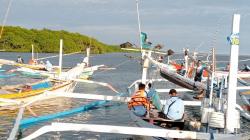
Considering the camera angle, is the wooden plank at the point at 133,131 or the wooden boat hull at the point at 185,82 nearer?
the wooden plank at the point at 133,131

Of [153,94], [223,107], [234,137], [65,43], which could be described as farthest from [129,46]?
[65,43]

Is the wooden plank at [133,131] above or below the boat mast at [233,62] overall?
below

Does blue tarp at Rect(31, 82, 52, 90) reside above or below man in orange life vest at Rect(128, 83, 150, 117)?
above

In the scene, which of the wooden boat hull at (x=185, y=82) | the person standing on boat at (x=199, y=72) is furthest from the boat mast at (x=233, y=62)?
the person standing on boat at (x=199, y=72)

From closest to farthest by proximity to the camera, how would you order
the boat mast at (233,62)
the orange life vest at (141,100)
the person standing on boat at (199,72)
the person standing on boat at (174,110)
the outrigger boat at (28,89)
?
the boat mast at (233,62), the person standing on boat at (174,110), the orange life vest at (141,100), the outrigger boat at (28,89), the person standing on boat at (199,72)

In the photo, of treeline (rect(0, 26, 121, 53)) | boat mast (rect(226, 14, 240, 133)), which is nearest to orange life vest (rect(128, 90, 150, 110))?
boat mast (rect(226, 14, 240, 133))

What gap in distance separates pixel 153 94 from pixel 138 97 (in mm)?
1418

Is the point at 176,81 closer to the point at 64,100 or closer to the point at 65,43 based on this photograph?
the point at 64,100

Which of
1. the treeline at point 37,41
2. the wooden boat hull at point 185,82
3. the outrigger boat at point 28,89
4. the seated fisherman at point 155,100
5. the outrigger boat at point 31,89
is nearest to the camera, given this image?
the seated fisherman at point 155,100

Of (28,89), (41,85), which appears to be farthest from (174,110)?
(41,85)

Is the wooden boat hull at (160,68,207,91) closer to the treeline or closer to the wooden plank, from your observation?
the wooden plank

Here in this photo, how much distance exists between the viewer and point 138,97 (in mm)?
16312

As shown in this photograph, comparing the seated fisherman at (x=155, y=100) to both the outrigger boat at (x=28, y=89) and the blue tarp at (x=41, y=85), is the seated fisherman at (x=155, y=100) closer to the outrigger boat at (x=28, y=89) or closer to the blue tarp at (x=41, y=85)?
the outrigger boat at (x=28, y=89)

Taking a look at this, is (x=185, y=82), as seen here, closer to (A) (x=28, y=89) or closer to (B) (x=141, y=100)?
(A) (x=28, y=89)
